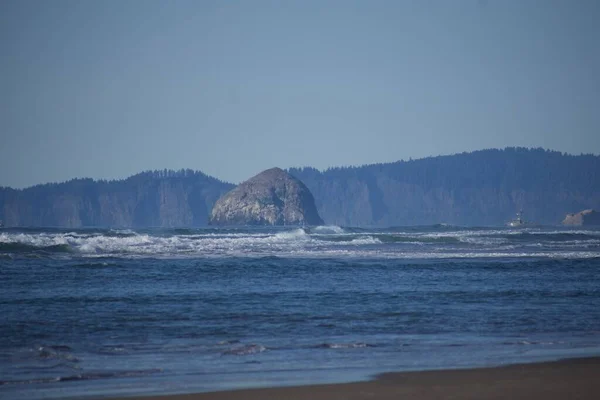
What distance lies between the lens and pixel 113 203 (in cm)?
17975

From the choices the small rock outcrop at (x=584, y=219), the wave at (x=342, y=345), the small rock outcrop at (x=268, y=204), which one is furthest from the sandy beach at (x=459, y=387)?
the small rock outcrop at (x=584, y=219)

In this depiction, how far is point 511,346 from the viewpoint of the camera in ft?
35.2

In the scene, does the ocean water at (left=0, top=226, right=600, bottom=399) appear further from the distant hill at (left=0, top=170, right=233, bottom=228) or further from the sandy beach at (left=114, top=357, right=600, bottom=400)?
the distant hill at (left=0, top=170, right=233, bottom=228)

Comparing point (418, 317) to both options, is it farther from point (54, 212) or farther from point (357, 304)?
point (54, 212)

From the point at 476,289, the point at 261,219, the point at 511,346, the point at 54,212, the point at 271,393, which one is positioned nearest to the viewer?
the point at 271,393

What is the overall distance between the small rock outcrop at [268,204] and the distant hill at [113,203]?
2765 cm

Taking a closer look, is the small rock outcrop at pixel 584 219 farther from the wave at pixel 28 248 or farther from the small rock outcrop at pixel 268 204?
the wave at pixel 28 248

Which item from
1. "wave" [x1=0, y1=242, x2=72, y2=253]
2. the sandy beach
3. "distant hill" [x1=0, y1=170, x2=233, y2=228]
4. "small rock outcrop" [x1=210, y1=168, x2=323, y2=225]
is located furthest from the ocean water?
"distant hill" [x1=0, y1=170, x2=233, y2=228]

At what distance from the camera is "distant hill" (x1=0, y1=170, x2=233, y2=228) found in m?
161

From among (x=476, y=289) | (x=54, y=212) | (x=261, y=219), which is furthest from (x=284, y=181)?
(x=476, y=289)

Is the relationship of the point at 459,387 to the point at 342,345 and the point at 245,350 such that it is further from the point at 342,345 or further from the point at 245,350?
the point at 245,350

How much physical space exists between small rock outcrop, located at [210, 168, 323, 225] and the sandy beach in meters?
134

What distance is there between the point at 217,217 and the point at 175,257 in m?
118

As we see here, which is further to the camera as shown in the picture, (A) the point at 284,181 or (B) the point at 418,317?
(A) the point at 284,181
